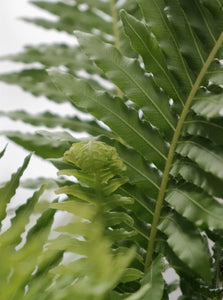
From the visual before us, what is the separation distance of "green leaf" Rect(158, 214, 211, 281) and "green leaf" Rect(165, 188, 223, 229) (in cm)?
2

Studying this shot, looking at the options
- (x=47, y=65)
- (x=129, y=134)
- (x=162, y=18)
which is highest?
(x=162, y=18)

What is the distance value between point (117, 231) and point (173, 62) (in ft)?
0.63

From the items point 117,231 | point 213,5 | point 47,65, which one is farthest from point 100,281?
point 47,65

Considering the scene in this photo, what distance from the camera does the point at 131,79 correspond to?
531 mm

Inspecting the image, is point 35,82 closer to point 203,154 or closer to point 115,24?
point 115,24

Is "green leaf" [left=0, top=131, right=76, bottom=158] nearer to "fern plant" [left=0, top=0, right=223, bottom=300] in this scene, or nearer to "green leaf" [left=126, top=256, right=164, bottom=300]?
"fern plant" [left=0, top=0, right=223, bottom=300]

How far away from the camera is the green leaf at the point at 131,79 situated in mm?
523

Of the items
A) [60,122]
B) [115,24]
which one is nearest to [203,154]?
[60,122]

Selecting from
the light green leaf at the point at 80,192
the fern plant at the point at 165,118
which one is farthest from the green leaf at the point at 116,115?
the light green leaf at the point at 80,192

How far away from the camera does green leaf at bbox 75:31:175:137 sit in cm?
A: 52

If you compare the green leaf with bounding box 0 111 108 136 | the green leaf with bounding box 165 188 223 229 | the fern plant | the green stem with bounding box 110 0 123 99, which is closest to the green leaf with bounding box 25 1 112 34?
the green stem with bounding box 110 0 123 99

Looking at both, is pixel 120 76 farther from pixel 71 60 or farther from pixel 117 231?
pixel 71 60

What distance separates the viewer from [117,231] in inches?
18.6

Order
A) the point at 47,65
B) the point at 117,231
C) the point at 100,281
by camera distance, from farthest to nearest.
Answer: the point at 47,65, the point at 117,231, the point at 100,281
